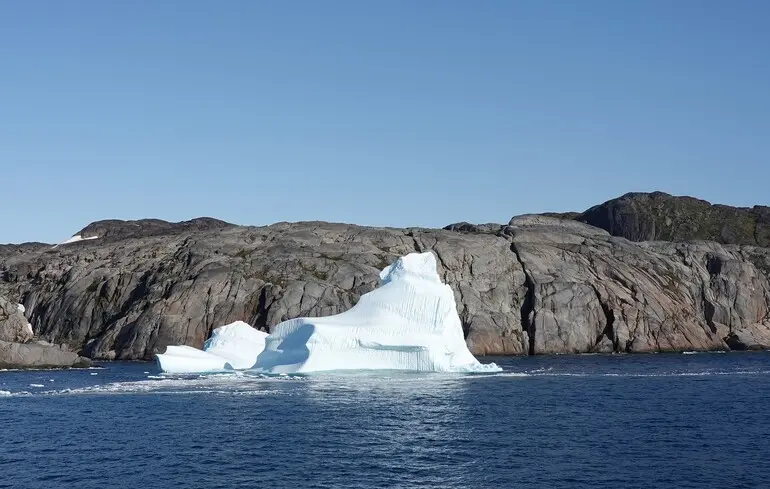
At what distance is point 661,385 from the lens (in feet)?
226

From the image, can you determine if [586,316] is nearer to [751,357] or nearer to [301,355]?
[751,357]

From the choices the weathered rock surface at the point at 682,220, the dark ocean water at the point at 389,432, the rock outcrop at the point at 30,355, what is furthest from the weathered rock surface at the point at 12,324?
the weathered rock surface at the point at 682,220

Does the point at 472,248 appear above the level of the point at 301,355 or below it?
above

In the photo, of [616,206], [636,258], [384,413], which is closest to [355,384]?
[384,413]

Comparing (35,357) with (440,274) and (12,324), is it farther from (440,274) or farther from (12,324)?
(440,274)

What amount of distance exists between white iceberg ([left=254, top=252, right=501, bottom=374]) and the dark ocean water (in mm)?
1693

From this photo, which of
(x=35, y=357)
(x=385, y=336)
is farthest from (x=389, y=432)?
(x=35, y=357)

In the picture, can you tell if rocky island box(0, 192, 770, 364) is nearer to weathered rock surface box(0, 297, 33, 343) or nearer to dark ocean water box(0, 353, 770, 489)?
weathered rock surface box(0, 297, 33, 343)

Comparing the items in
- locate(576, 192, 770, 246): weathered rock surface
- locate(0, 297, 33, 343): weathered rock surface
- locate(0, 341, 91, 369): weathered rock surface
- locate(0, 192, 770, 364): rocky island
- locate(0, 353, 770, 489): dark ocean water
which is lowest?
locate(0, 353, 770, 489): dark ocean water

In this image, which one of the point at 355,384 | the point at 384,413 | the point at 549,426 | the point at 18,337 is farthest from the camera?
the point at 18,337

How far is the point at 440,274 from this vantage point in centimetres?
12019

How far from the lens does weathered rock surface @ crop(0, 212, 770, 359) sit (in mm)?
110625

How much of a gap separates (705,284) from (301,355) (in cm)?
7378

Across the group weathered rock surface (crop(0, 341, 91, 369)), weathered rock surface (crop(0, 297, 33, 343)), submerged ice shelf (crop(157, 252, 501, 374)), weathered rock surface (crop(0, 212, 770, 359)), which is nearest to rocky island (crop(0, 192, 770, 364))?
weathered rock surface (crop(0, 212, 770, 359))
